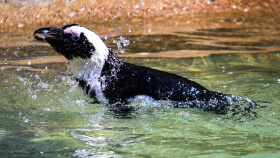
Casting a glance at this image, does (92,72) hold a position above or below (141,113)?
above

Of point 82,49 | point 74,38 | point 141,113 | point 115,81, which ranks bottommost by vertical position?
point 141,113

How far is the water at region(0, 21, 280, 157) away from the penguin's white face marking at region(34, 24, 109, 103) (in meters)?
0.25

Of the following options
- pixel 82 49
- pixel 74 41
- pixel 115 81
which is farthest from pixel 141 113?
pixel 74 41

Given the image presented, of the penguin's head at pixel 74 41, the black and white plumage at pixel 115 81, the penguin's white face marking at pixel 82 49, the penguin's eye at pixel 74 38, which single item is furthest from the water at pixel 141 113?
the penguin's eye at pixel 74 38

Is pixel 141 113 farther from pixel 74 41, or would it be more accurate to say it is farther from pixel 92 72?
pixel 74 41

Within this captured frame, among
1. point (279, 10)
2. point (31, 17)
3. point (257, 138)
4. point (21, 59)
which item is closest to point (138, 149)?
point (257, 138)

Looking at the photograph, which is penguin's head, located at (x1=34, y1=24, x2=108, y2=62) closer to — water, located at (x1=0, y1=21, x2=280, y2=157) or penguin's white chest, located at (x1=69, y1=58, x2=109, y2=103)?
penguin's white chest, located at (x1=69, y1=58, x2=109, y2=103)

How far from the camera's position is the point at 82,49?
3955mm

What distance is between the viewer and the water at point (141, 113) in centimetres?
305

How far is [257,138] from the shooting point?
3.27m

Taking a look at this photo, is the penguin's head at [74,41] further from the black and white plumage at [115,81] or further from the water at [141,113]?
the water at [141,113]

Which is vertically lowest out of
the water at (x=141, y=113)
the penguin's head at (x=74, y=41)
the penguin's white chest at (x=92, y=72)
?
the water at (x=141, y=113)

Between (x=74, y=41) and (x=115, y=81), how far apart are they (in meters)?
0.57

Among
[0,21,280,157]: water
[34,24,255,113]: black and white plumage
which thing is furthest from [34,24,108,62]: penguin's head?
[0,21,280,157]: water
